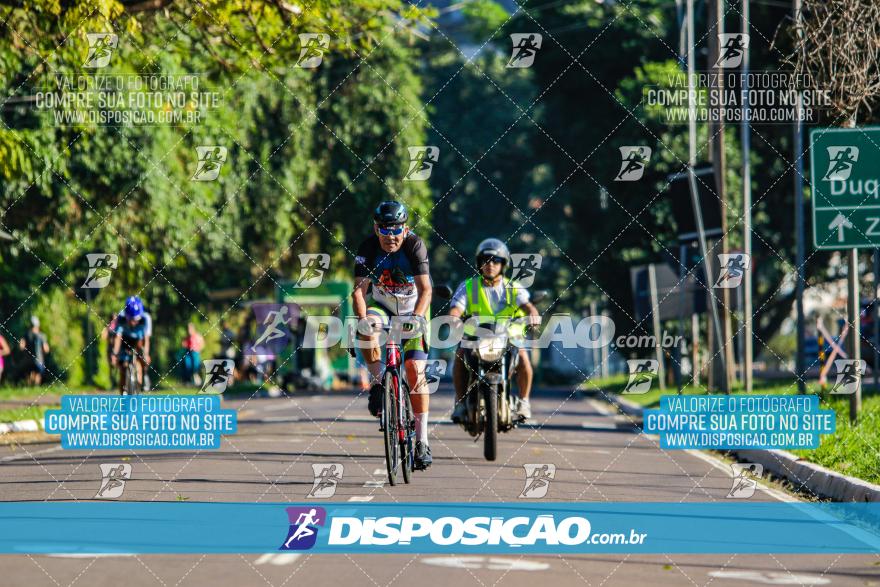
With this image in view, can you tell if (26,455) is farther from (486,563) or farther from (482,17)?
(482,17)

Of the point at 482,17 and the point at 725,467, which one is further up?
the point at 482,17

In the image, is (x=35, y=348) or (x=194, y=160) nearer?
(x=194, y=160)

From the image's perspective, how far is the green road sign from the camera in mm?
15047

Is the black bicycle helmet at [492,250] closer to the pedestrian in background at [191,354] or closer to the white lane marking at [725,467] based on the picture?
the white lane marking at [725,467]

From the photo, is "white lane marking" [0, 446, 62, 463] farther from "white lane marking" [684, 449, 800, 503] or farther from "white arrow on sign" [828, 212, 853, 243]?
"white arrow on sign" [828, 212, 853, 243]

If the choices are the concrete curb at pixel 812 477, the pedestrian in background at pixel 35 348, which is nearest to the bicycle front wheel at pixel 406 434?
the concrete curb at pixel 812 477

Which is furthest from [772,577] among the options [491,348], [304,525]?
[491,348]

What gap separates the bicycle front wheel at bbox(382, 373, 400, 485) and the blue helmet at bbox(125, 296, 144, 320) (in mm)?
8355

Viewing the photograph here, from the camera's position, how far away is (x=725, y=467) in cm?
1602

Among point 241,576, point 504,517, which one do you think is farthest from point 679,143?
point 241,576

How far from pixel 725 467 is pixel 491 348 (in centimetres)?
335

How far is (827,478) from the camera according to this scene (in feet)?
42.9

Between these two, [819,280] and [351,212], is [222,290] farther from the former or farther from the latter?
[819,280]

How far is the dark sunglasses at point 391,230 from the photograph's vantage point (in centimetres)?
1177
